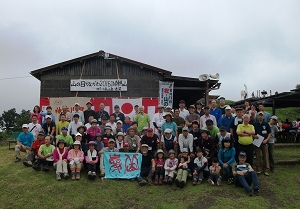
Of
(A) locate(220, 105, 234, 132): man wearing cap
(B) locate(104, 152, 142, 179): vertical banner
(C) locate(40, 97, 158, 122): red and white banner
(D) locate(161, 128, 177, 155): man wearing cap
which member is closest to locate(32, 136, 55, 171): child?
(B) locate(104, 152, 142, 179): vertical banner

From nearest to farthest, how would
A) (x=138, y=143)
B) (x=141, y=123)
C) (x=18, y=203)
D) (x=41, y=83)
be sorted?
1. (x=18, y=203)
2. (x=138, y=143)
3. (x=141, y=123)
4. (x=41, y=83)

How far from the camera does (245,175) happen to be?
7707 millimetres

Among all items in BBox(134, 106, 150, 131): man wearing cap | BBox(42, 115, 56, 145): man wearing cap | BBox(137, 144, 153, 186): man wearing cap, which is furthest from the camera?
BBox(134, 106, 150, 131): man wearing cap

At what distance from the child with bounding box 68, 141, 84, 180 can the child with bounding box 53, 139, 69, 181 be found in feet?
0.53

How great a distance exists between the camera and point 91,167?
855 centimetres

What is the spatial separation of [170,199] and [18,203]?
12.6ft

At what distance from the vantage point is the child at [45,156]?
28.7 feet

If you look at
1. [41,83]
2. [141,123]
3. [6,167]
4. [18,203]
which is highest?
[41,83]

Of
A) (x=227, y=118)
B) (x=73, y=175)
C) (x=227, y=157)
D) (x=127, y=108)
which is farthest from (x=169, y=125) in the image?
(x=127, y=108)

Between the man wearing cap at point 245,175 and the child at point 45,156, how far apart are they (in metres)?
5.52

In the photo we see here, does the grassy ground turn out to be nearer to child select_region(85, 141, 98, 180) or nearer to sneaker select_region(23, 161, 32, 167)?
child select_region(85, 141, 98, 180)

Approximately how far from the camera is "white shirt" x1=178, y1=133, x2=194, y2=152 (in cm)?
855

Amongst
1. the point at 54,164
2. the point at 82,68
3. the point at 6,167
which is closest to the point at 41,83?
the point at 82,68

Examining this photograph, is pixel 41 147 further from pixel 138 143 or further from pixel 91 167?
pixel 138 143
